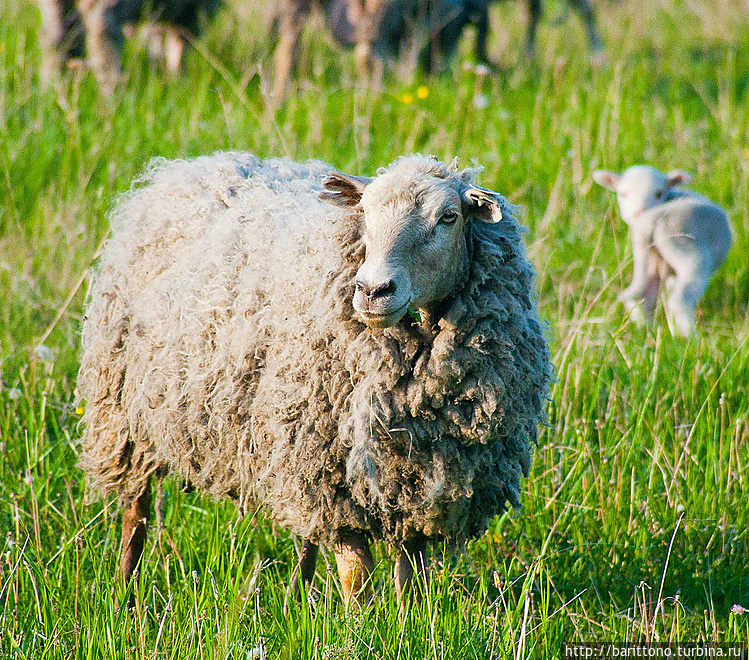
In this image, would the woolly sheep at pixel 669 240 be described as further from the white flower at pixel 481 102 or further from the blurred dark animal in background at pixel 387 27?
the blurred dark animal in background at pixel 387 27

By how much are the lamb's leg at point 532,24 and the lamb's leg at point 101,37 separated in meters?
3.67

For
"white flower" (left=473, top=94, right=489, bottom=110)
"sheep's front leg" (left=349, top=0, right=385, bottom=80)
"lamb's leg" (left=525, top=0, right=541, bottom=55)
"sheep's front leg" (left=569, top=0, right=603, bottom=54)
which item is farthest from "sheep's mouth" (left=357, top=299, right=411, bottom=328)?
"sheep's front leg" (left=569, top=0, right=603, bottom=54)

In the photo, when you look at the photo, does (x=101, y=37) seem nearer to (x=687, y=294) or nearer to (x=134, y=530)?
(x=687, y=294)

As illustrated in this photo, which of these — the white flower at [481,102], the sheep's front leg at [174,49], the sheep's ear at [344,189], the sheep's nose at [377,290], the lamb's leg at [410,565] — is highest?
the sheep's ear at [344,189]

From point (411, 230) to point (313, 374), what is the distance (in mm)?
541

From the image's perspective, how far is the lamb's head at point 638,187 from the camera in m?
5.41

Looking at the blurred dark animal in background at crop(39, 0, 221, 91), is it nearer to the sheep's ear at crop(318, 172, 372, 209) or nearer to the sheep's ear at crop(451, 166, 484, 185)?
the sheep's ear at crop(318, 172, 372, 209)

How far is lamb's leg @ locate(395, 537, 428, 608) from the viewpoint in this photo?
2.92 metres

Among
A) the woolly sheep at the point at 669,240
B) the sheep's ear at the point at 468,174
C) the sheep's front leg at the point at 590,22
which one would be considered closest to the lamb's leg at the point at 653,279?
the woolly sheep at the point at 669,240

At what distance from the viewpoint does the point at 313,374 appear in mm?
2791

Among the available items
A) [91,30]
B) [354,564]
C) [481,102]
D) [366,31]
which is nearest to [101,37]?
[91,30]

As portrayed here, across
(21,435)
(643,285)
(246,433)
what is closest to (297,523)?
(246,433)

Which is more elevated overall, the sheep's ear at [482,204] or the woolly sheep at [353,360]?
the sheep's ear at [482,204]

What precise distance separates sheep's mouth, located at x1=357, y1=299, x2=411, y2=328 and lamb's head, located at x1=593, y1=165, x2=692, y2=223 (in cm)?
329
